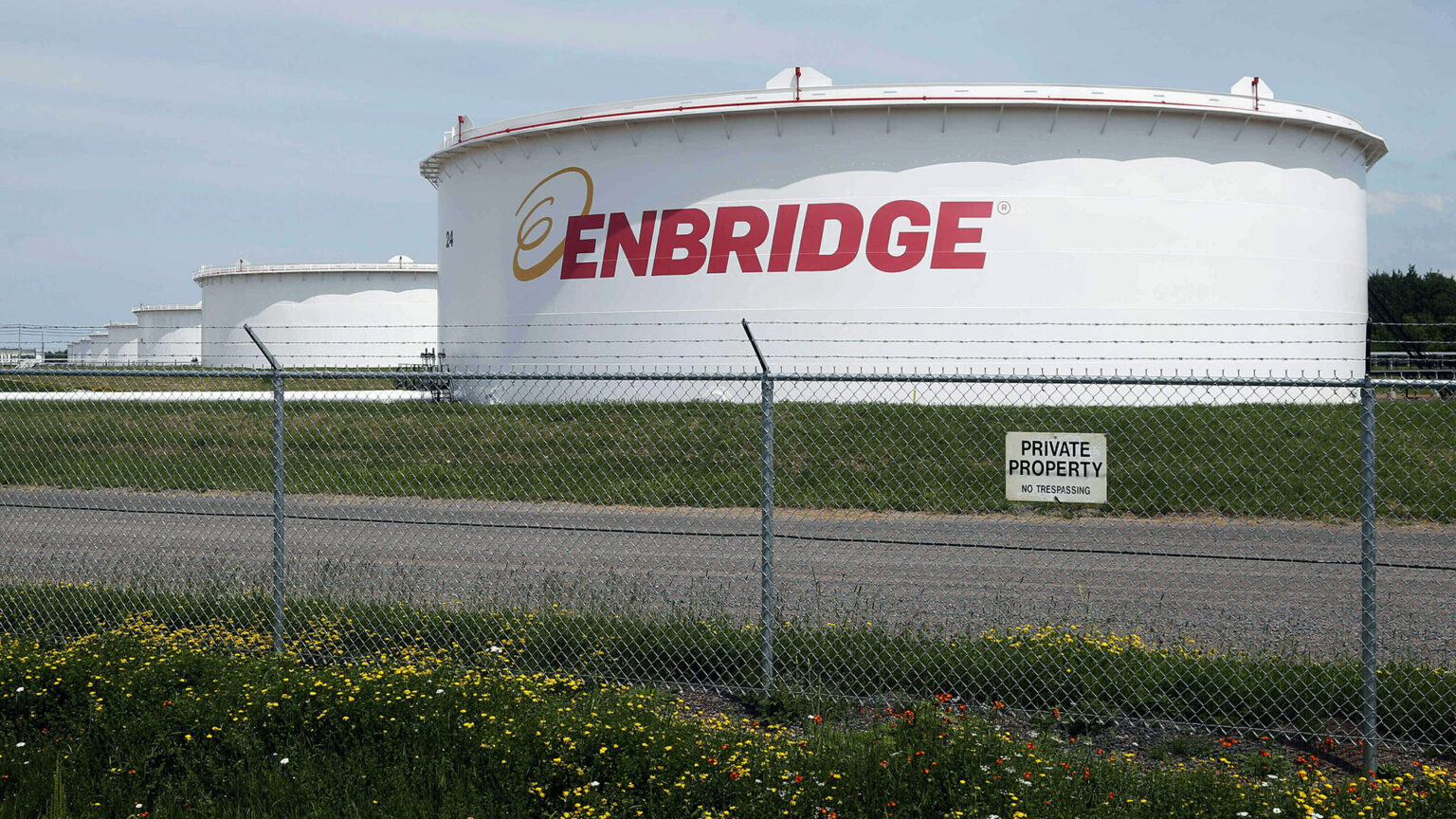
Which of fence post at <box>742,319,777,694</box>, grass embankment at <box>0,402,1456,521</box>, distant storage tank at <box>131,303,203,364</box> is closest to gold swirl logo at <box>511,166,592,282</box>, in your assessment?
grass embankment at <box>0,402,1456,521</box>

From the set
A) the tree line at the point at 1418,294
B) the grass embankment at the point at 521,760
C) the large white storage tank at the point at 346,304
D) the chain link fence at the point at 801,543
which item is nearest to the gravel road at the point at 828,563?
the chain link fence at the point at 801,543

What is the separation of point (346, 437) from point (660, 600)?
1197 centimetres

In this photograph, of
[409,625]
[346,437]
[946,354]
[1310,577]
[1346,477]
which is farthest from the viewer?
[946,354]

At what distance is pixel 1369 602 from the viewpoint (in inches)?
219

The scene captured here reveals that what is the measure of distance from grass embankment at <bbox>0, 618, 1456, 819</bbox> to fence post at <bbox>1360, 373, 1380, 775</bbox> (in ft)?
0.80

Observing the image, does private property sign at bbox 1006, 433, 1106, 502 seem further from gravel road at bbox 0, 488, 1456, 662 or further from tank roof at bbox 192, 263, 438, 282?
tank roof at bbox 192, 263, 438, 282

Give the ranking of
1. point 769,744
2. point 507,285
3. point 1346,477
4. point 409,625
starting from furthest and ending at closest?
point 507,285 → point 1346,477 → point 409,625 → point 769,744

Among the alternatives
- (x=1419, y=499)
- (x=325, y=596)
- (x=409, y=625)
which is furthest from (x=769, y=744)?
(x=1419, y=499)

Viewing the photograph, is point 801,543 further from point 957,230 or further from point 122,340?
point 122,340

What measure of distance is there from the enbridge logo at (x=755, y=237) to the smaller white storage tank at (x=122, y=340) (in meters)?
64.6

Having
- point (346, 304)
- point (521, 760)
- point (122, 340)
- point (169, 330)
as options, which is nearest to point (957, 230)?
point (521, 760)

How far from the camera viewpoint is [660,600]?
8.74m

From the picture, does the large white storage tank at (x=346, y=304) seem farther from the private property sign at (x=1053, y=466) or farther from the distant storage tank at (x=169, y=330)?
the private property sign at (x=1053, y=466)

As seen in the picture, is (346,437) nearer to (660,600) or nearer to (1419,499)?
(660,600)
